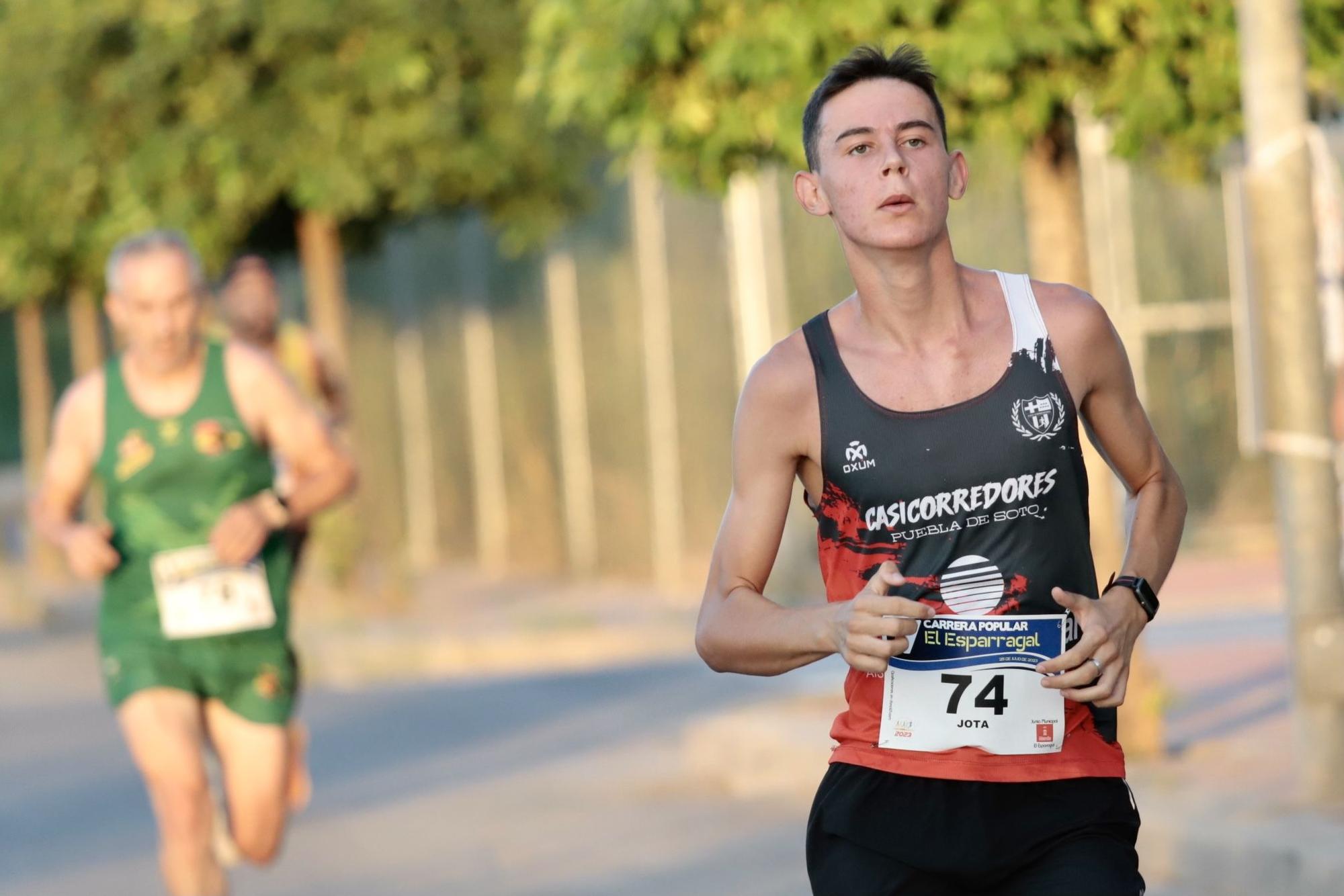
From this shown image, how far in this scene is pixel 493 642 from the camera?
15250 mm

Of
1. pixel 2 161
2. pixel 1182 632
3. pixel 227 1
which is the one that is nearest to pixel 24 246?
pixel 2 161

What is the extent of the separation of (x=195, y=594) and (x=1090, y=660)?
367 cm

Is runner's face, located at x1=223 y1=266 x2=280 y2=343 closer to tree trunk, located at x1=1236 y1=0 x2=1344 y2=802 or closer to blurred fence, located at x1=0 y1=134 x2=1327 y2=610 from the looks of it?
blurred fence, located at x1=0 y1=134 x2=1327 y2=610

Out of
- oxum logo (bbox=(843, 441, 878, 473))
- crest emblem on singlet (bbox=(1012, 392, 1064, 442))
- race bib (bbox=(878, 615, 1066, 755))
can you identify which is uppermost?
crest emblem on singlet (bbox=(1012, 392, 1064, 442))

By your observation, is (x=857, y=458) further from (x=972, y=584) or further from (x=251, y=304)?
(x=251, y=304)

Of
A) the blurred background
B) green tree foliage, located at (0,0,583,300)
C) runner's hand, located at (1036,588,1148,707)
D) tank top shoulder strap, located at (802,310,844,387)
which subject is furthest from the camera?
green tree foliage, located at (0,0,583,300)

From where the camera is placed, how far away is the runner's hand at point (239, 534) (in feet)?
21.6

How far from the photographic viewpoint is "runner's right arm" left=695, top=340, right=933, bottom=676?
3648 mm

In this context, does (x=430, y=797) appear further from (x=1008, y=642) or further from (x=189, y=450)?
(x=1008, y=642)

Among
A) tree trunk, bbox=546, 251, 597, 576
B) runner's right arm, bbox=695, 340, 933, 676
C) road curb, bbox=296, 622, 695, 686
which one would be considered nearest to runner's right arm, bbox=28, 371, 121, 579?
runner's right arm, bbox=695, 340, 933, 676

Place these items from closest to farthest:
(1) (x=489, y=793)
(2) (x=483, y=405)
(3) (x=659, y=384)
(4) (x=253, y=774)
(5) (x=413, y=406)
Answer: (4) (x=253, y=774) → (1) (x=489, y=793) → (3) (x=659, y=384) → (2) (x=483, y=405) → (5) (x=413, y=406)

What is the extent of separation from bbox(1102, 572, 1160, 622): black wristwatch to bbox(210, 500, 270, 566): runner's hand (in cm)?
330

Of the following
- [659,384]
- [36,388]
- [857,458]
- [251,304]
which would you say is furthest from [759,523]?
[36,388]

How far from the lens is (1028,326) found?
3.75 meters
